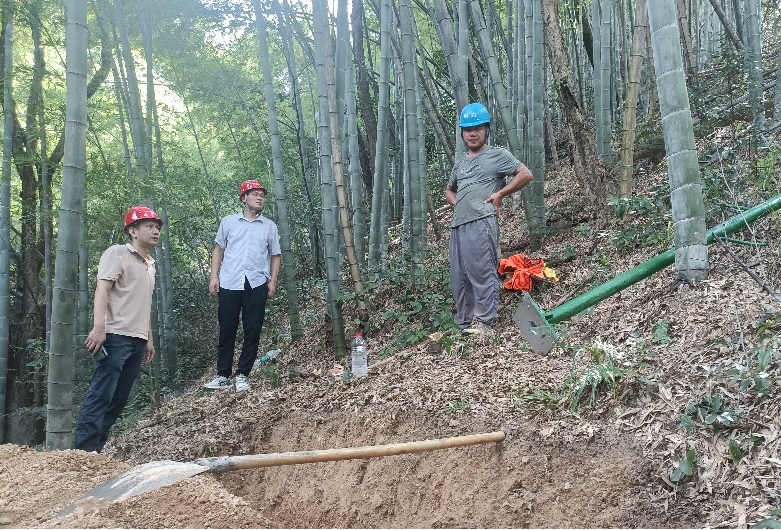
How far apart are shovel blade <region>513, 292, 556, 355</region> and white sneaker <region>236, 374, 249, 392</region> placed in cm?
198

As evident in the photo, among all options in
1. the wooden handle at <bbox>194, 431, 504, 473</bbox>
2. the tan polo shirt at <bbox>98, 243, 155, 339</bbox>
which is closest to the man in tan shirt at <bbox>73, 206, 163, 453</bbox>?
the tan polo shirt at <bbox>98, 243, 155, 339</bbox>

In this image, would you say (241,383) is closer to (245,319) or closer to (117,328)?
(245,319)

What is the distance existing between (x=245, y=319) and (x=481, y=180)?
1912mm

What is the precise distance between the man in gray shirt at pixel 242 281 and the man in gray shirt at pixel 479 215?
1.39m

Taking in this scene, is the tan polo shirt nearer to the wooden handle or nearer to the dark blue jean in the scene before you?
the dark blue jean

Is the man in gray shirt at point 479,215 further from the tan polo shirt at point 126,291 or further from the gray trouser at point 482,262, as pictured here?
the tan polo shirt at point 126,291

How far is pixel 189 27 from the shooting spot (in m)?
7.75

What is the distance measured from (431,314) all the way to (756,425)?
2.76m

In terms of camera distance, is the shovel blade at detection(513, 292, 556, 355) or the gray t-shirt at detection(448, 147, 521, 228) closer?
the shovel blade at detection(513, 292, 556, 355)

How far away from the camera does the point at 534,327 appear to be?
3.34 m

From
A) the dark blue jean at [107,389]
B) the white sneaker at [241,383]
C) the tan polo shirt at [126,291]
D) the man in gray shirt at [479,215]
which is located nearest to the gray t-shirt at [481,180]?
the man in gray shirt at [479,215]

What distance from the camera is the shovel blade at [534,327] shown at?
10.7ft

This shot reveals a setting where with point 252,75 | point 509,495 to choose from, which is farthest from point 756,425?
point 252,75

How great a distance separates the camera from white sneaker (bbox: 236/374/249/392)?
14.2 feet
